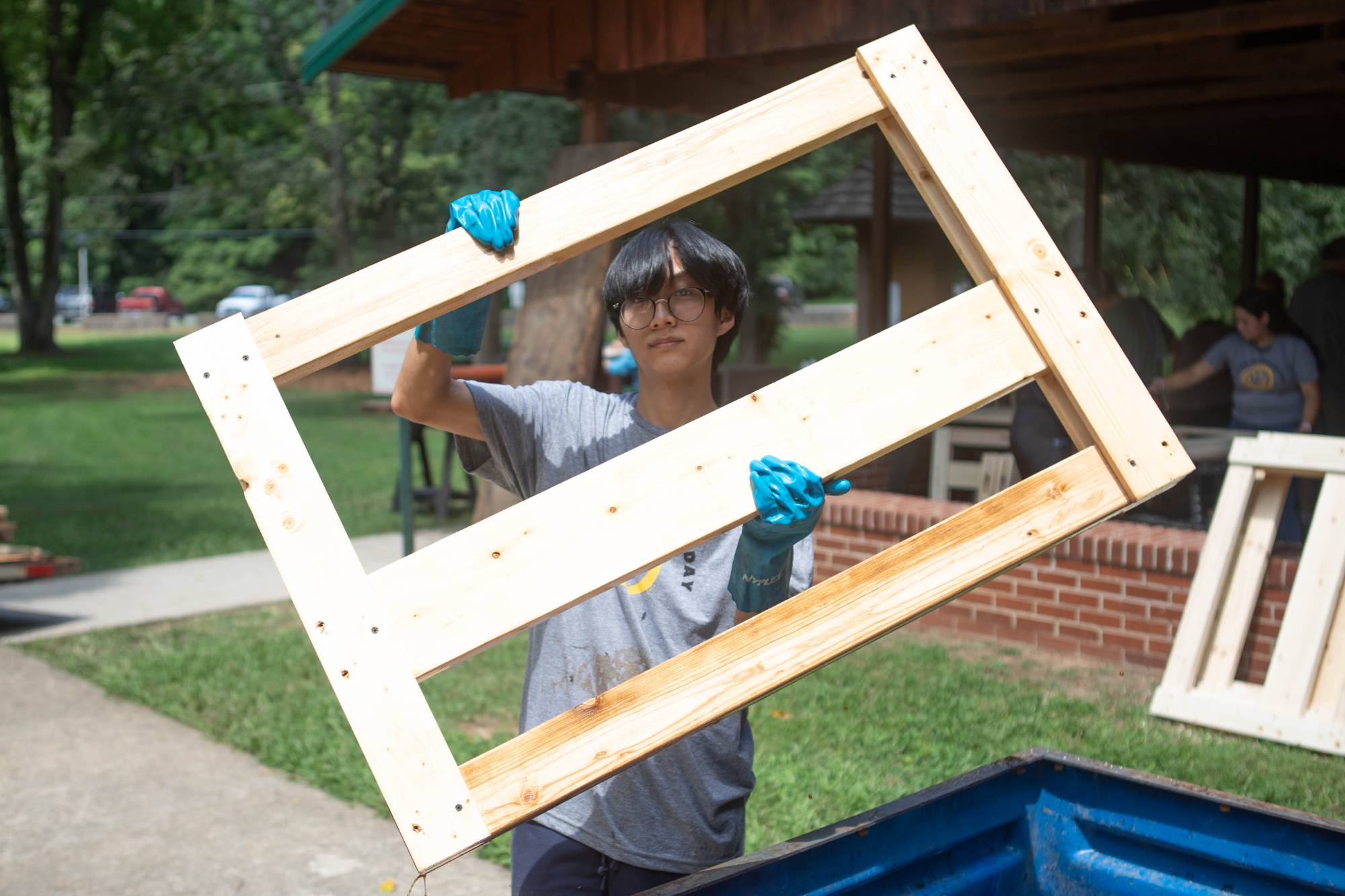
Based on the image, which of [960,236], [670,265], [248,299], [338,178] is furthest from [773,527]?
[248,299]

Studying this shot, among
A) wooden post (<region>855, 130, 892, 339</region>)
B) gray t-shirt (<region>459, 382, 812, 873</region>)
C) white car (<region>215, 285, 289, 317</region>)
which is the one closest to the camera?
gray t-shirt (<region>459, 382, 812, 873</region>)

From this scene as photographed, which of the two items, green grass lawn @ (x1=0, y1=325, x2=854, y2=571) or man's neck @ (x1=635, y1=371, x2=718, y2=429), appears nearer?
man's neck @ (x1=635, y1=371, x2=718, y2=429)

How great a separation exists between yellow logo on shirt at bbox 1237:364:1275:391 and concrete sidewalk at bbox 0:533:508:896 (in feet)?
15.8

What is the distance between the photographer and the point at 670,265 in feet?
6.82

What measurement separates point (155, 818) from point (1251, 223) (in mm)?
11195

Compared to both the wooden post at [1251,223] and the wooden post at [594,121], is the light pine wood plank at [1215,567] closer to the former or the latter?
the wooden post at [594,121]

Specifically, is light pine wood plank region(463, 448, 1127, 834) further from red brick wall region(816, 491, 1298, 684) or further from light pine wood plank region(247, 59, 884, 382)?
red brick wall region(816, 491, 1298, 684)

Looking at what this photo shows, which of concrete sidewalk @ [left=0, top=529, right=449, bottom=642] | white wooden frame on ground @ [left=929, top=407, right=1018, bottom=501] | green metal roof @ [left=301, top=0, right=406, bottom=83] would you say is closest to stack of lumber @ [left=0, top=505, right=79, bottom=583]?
concrete sidewalk @ [left=0, top=529, right=449, bottom=642]

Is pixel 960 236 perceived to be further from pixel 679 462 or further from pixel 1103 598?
pixel 1103 598

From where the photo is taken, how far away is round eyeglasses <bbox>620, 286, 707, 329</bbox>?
6.85ft

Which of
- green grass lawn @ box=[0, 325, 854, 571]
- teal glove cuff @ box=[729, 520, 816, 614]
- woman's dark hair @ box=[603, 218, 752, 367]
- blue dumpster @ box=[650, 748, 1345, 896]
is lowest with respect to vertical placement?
green grass lawn @ box=[0, 325, 854, 571]

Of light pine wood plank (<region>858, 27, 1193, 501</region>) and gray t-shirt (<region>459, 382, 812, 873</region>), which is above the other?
light pine wood plank (<region>858, 27, 1193, 501</region>)

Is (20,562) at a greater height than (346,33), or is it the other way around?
(346,33)

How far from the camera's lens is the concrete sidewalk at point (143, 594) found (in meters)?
6.78
